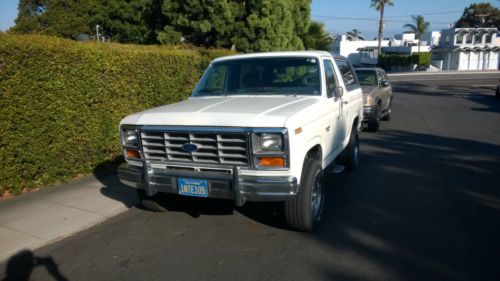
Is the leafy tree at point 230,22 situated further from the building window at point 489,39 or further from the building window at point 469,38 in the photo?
the building window at point 489,39

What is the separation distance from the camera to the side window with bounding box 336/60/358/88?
716 cm

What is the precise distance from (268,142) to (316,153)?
1.08m

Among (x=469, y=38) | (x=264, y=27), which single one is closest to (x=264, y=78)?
(x=264, y=27)

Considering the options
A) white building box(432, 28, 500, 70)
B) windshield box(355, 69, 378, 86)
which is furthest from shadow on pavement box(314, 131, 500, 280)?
white building box(432, 28, 500, 70)

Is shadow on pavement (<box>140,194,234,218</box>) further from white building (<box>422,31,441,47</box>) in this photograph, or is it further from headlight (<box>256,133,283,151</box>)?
white building (<box>422,31,441,47</box>)

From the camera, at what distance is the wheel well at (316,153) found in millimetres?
5047

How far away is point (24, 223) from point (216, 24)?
38.4 feet

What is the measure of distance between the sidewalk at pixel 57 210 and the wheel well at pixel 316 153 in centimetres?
271

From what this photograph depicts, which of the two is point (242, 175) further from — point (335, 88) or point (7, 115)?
point (7, 115)

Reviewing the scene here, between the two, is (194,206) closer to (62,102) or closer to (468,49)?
(62,102)

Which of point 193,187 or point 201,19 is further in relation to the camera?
point 201,19

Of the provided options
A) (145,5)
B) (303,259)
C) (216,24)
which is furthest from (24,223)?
(145,5)

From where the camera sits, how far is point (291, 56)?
590cm

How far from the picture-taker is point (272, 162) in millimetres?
4301
